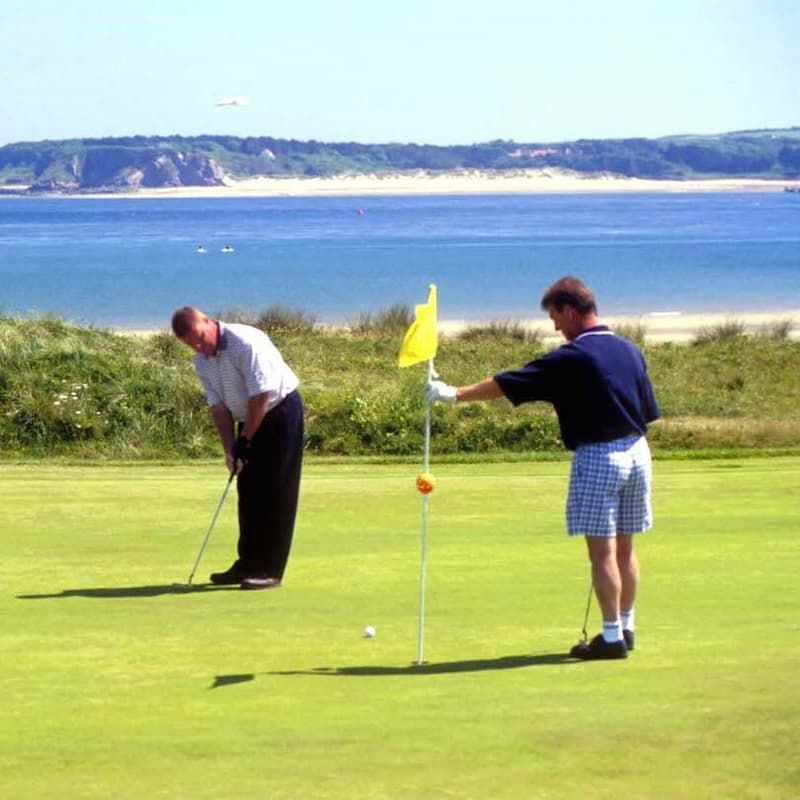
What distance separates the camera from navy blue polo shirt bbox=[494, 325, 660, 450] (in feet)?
26.4

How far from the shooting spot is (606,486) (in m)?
8.12

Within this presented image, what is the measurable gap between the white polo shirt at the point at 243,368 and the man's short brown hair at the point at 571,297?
8.60 ft

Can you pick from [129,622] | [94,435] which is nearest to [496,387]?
[129,622]

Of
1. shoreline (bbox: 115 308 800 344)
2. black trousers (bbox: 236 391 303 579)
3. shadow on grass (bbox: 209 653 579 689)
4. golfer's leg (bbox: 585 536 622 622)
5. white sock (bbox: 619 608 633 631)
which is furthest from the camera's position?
shoreline (bbox: 115 308 800 344)

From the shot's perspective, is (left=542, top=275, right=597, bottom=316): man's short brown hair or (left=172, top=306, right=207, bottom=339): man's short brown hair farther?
(left=172, top=306, right=207, bottom=339): man's short brown hair

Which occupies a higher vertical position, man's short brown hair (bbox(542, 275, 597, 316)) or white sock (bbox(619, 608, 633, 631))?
man's short brown hair (bbox(542, 275, 597, 316))

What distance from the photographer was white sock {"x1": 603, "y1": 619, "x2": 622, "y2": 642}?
26.3 feet

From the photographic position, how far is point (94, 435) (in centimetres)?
2164

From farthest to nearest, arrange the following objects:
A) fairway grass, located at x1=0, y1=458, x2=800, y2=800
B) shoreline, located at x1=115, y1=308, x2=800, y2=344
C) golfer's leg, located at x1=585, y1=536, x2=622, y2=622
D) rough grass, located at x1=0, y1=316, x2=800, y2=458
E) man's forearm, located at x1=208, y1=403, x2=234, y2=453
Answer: shoreline, located at x1=115, y1=308, x2=800, y2=344
rough grass, located at x1=0, y1=316, x2=800, y2=458
man's forearm, located at x1=208, y1=403, x2=234, y2=453
golfer's leg, located at x1=585, y1=536, x2=622, y2=622
fairway grass, located at x1=0, y1=458, x2=800, y2=800

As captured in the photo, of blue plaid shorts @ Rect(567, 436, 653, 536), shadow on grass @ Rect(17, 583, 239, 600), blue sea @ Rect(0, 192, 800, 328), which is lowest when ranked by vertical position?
blue sea @ Rect(0, 192, 800, 328)

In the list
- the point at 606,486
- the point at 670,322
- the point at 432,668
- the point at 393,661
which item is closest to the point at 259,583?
the point at 393,661

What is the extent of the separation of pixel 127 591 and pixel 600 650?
3074mm

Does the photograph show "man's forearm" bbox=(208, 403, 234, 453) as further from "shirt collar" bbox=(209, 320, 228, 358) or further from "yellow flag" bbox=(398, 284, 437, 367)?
"yellow flag" bbox=(398, 284, 437, 367)

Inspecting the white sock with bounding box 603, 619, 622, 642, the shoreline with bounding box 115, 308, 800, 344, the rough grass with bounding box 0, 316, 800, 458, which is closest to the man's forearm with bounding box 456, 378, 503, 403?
the white sock with bounding box 603, 619, 622, 642
